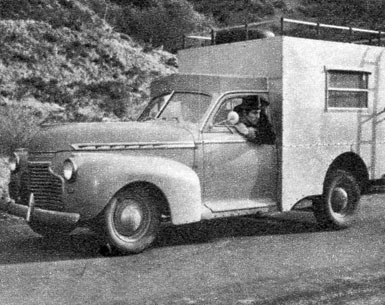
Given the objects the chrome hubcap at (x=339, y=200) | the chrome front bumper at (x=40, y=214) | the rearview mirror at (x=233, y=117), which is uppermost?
the rearview mirror at (x=233, y=117)

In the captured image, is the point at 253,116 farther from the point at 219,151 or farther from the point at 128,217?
the point at 128,217

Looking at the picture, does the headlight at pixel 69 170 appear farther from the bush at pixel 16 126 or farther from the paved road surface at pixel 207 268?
the bush at pixel 16 126

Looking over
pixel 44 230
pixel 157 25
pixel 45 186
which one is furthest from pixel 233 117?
pixel 157 25

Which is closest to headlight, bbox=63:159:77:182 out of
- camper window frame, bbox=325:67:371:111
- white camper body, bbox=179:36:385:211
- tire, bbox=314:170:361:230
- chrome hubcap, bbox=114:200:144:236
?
chrome hubcap, bbox=114:200:144:236

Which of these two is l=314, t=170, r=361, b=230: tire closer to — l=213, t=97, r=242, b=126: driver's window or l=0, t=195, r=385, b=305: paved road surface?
l=0, t=195, r=385, b=305: paved road surface

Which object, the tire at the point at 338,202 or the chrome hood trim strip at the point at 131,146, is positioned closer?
the chrome hood trim strip at the point at 131,146

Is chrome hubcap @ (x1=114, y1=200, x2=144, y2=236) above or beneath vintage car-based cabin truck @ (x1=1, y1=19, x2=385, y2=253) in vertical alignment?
beneath

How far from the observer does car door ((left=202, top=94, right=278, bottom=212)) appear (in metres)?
8.25

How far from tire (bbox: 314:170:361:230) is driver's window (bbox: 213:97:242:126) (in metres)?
1.81

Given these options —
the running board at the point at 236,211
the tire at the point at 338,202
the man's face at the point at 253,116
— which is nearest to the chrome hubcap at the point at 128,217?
the running board at the point at 236,211

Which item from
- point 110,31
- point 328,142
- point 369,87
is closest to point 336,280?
point 328,142

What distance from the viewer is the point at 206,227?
31.7 ft

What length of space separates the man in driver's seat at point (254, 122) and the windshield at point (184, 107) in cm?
51

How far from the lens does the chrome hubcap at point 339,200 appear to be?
9.52 meters
